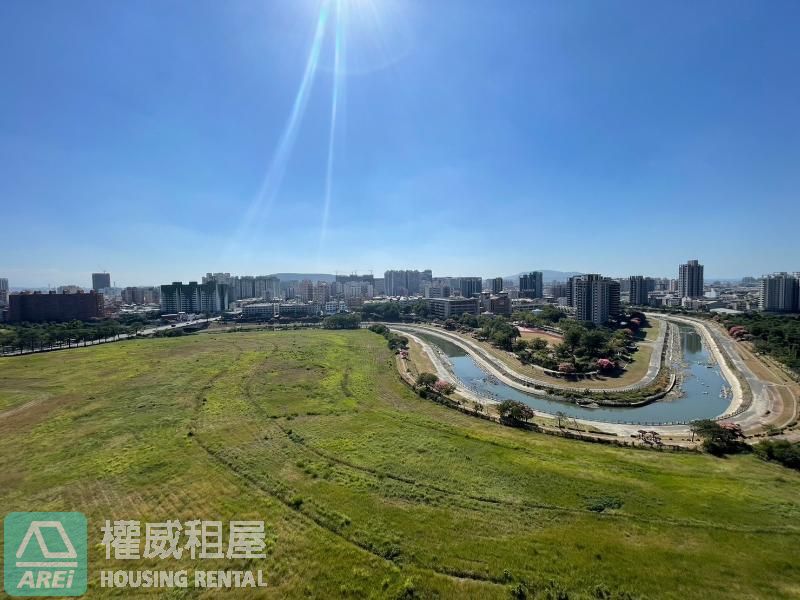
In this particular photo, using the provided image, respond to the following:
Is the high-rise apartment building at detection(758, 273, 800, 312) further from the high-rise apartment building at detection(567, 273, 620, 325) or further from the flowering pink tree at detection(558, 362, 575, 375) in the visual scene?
the flowering pink tree at detection(558, 362, 575, 375)

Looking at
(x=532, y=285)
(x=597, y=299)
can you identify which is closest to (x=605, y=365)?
(x=597, y=299)

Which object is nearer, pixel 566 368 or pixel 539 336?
pixel 566 368

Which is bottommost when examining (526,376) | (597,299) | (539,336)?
(526,376)

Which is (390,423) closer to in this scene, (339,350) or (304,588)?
(304,588)

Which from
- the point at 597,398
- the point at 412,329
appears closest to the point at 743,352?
the point at 597,398

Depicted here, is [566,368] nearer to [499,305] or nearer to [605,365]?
[605,365]

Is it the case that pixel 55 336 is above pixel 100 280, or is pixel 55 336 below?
below

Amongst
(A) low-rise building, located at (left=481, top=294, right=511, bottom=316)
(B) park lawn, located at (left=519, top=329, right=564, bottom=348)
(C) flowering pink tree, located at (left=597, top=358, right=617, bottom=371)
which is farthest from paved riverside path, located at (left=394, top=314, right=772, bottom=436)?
(A) low-rise building, located at (left=481, top=294, right=511, bottom=316)
